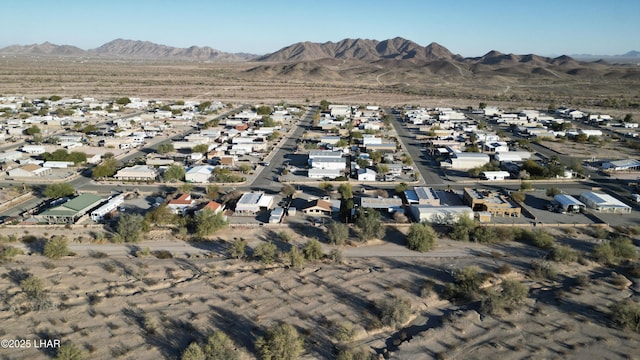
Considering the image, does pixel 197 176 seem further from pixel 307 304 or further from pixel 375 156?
pixel 307 304

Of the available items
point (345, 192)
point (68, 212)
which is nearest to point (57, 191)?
point (68, 212)

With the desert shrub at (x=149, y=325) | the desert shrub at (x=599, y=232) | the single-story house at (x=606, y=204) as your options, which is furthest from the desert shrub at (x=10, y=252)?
the single-story house at (x=606, y=204)

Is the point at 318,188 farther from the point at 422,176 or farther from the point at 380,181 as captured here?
the point at 422,176

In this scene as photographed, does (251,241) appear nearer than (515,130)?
Yes

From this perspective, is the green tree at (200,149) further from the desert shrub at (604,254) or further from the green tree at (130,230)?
the desert shrub at (604,254)

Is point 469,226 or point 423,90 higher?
point 423,90

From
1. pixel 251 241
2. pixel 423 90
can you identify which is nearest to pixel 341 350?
pixel 251 241
